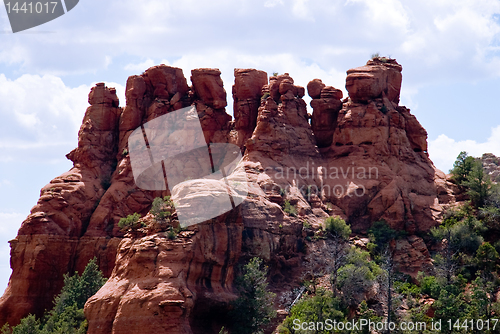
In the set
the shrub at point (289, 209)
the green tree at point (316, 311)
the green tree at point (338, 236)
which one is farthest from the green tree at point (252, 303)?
the shrub at point (289, 209)

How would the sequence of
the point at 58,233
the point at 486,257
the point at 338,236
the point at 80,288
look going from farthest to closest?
the point at 58,233 < the point at 80,288 < the point at 338,236 < the point at 486,257

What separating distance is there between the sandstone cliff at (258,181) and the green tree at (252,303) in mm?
957

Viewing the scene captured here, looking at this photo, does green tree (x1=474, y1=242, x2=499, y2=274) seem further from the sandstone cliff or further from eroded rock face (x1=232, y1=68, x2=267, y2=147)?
eroded rock face (x1=232, y1=68, x2=267, y2=147)

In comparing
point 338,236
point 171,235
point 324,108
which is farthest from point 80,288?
point 324,108

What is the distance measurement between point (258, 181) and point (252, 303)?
12.1 metres

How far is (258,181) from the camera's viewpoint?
202ft

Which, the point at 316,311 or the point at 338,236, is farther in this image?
the point at 338,236

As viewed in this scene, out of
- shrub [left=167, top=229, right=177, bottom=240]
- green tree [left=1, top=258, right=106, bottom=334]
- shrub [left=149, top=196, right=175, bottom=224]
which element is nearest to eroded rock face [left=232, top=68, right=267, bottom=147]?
green tree [left=1, top=258, right=106, bottom=334]

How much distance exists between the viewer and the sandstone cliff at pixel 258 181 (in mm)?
57250

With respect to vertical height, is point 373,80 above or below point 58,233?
above

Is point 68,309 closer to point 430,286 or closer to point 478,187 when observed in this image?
point 430,286

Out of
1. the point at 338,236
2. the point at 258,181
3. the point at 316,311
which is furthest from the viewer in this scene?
the point at 258,181

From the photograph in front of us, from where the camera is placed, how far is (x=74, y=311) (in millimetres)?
57406

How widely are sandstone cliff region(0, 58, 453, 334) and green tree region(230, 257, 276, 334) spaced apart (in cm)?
96
